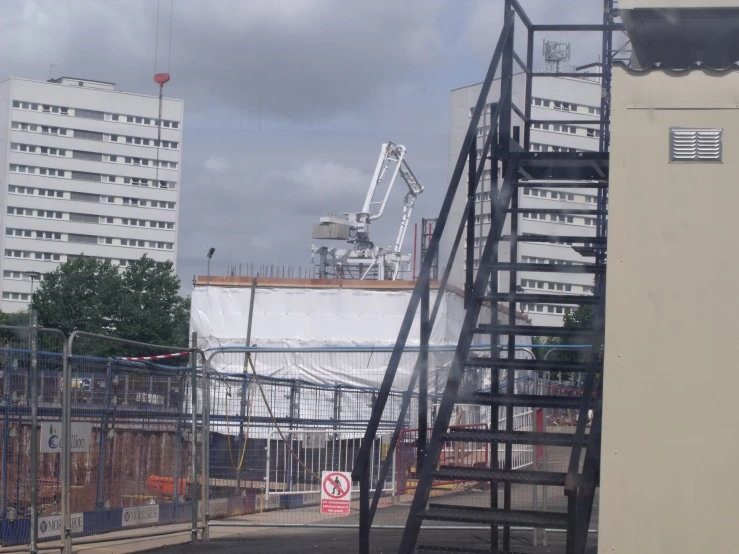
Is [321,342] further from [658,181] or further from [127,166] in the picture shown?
[127,166]

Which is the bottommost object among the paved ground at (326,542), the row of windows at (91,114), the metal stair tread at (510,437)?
the paved ground at (326,542)

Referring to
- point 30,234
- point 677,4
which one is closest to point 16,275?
point 30,234

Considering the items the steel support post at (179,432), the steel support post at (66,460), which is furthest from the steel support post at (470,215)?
the steel support post at (179,432)

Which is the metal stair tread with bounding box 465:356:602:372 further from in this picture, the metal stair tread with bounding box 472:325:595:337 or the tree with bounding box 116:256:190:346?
the tree with bounding box 116:256:190:346

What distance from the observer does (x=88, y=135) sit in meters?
118

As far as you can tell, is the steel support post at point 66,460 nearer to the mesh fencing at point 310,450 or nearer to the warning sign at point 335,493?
the mesh fencing at point 310,450

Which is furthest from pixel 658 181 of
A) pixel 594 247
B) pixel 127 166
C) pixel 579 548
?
pixel 127 166

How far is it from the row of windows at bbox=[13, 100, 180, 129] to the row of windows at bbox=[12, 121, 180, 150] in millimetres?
1896

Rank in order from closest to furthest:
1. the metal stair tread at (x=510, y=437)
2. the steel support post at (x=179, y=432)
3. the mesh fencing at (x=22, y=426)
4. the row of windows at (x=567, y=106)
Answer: the metal stair tread at (x=510, y=437) < the mesh fencing at (x=22, y=426) < the steel support post at (x=179, y=432) < the row of windows at (x=567, y=106)

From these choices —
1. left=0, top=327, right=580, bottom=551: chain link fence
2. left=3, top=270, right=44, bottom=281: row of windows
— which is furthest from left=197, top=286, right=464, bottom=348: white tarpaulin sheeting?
left=3, top=270, right=44, bottom=281: row of windows

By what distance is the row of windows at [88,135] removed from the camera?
4446 inches

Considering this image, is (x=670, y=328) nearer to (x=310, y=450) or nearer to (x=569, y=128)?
Result: (x=310, y=450)

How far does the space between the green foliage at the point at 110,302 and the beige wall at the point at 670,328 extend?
2715 inches

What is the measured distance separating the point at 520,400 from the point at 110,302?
70.0 meters
